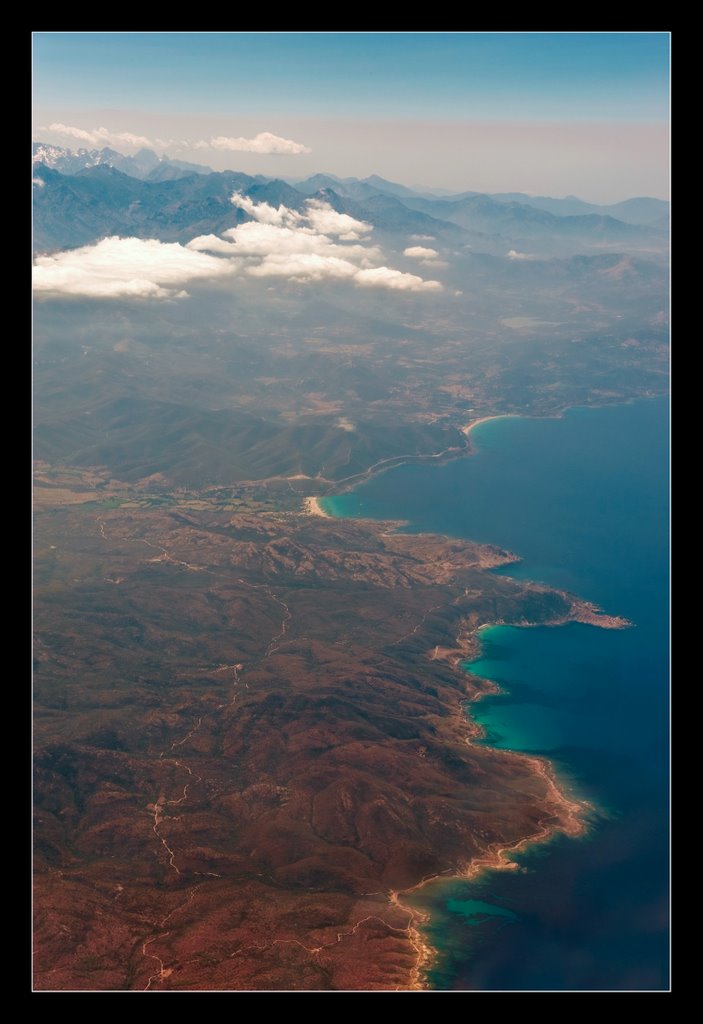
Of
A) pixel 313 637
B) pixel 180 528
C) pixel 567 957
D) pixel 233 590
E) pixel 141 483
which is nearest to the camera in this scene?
pixel 567 957

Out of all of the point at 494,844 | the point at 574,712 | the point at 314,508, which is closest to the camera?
the point at 494,844

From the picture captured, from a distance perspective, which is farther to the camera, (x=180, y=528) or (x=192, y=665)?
(x=180, y=528)

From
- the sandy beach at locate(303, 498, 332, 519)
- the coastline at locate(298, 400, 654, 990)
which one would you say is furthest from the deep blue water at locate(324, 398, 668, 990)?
the sandy beach at locate(303, 498, 332, 519)

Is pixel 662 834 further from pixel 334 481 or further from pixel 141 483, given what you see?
pixel 141 483

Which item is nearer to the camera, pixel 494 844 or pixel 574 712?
pixel 494 844

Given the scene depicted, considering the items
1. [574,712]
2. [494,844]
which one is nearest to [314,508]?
[574,712]

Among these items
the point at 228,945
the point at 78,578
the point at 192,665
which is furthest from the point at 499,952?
the point at 78,578

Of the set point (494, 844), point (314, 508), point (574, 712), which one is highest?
point (314, 508)

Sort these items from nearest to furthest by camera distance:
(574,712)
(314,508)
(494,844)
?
(494,844) < (574,712) < (314,508)

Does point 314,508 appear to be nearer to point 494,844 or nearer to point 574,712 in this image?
point 574,712
